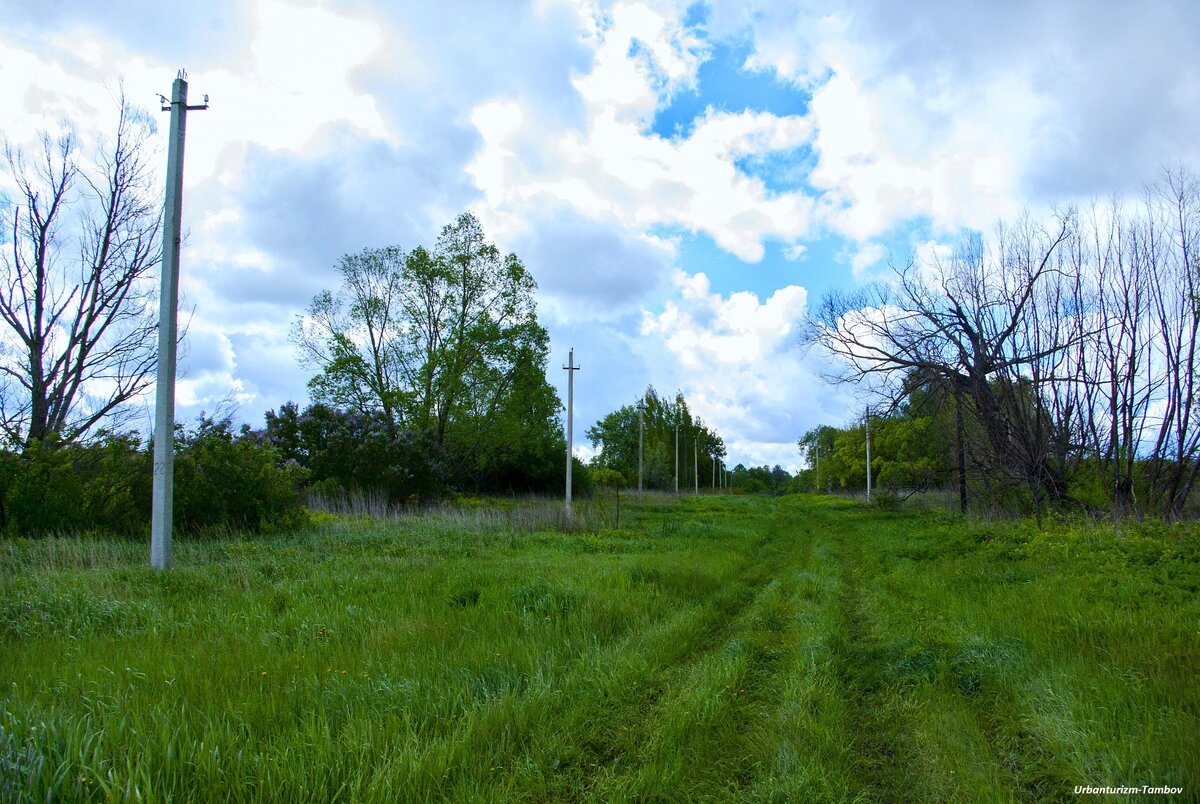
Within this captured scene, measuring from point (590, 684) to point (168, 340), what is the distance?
887cm

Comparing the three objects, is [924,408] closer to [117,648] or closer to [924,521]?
[924,521]

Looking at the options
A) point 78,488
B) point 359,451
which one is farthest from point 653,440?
point 78,488

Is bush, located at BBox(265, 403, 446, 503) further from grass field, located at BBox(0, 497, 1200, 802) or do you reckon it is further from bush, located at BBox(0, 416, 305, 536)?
grass field, located at BBox(0, 497, 1200, 802)

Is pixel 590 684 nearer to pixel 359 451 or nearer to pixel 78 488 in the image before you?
pixel 78 488

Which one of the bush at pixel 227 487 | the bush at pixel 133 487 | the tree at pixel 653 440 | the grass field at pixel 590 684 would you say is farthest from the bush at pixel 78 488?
the tree at pixel 653 440

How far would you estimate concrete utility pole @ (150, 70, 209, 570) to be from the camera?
9.84 metres

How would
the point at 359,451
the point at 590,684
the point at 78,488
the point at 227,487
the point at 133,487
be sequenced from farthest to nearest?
1. the point at 359,451
2. the point at 227,487
3. the point at 133,487
4. the point at 78,488
5. the point at 590,684

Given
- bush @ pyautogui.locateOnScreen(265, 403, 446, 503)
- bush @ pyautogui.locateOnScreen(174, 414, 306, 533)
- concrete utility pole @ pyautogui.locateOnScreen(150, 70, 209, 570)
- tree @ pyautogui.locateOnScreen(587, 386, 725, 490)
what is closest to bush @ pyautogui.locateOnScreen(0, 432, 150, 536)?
bush @ pyautogui.locateOnScreen(174, 414, 306, 533)

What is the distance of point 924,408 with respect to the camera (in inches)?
935

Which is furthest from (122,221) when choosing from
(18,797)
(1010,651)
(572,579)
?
(1010,651)

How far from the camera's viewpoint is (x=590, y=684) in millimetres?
5059

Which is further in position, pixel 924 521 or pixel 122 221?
pixel 924 521

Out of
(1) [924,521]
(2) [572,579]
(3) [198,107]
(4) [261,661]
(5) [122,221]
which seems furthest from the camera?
(1) [924,521]

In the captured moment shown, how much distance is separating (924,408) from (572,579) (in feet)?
63.5
